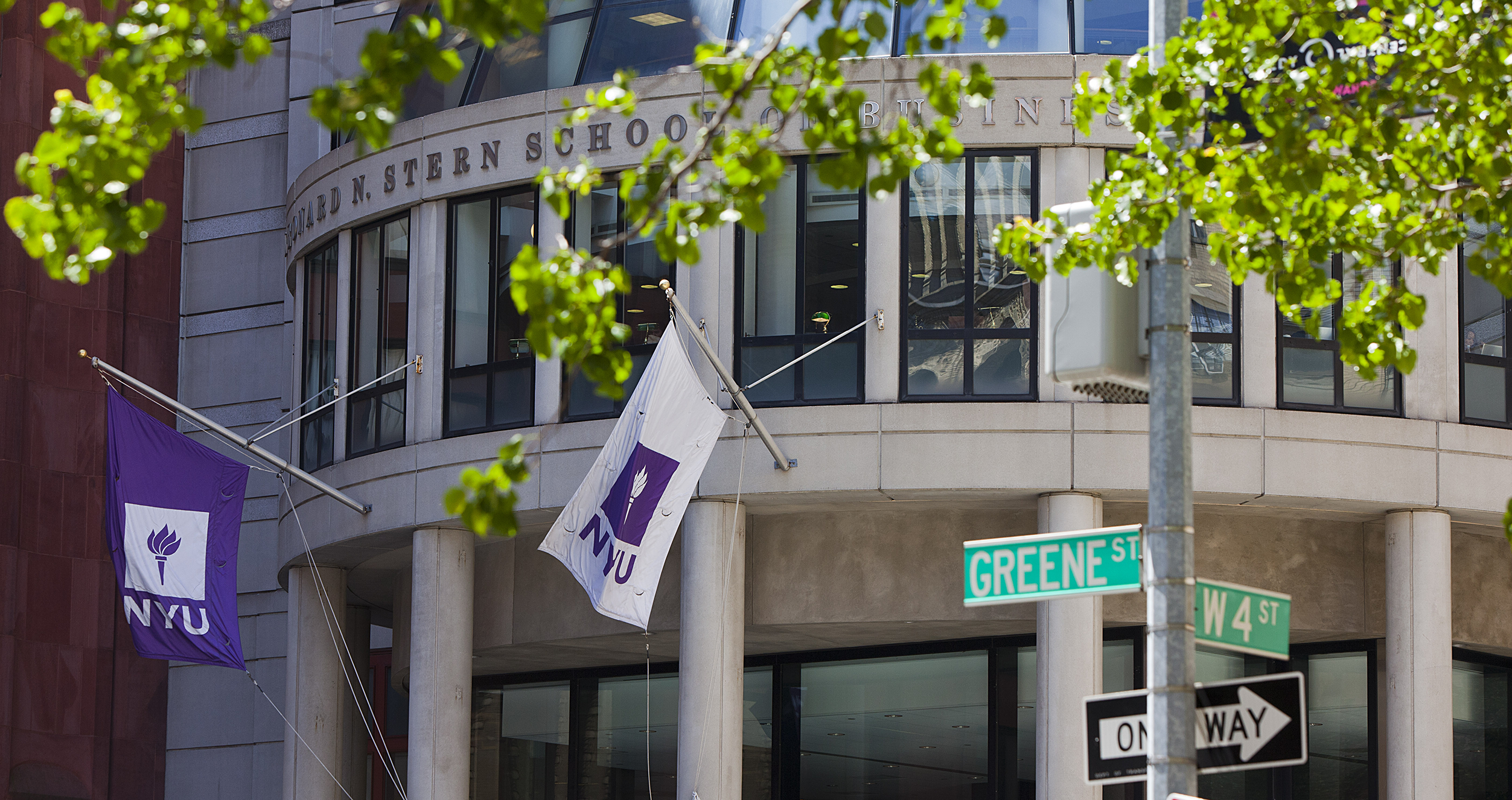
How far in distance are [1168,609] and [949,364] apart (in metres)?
11.7

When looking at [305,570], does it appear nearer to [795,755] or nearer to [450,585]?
[450,585]

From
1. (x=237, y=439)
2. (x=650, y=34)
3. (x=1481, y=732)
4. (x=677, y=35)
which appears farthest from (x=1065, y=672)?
(x=237, y=439)

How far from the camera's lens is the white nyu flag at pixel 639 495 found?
17.8m

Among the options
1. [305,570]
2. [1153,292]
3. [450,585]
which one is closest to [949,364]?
[450,585]

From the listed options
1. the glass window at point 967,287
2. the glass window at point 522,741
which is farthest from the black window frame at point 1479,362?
the glass window at point 522,741

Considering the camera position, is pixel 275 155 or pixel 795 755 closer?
pixel 795 755

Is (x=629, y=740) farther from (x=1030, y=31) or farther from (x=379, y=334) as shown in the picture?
(x=1030, y=31)

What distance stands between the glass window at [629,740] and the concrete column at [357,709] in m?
3.81

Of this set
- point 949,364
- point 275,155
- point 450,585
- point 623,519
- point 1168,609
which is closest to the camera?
point 1168,609

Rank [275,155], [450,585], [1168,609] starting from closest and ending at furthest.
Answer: [1168,609]
[450,585]
[275,155]

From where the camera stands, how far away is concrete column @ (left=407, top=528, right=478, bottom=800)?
20.8m

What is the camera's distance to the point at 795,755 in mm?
22625

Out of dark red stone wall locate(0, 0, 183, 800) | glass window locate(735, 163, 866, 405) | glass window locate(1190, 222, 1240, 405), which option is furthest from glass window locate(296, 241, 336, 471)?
glass window locate(1190, 222, 1240, 405)

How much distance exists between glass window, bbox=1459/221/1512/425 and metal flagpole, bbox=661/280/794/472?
23.3 ft
